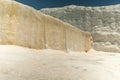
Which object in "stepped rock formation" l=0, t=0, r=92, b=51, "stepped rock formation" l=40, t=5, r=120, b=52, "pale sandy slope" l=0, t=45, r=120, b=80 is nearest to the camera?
"pale sandy slope" l=0, t=45, r=120, b=80

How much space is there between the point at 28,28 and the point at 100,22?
1444cm

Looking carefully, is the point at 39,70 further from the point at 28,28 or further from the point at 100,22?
the point at 100,22

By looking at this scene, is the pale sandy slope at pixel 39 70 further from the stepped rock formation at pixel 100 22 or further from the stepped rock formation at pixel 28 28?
the stepped rock formation at pixel 100 22

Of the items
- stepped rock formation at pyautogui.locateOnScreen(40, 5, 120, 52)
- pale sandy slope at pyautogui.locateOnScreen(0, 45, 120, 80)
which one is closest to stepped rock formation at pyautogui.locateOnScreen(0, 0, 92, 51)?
pale sandy slope at pyautogui.locateOnScreen(0, 45, 120, 80)

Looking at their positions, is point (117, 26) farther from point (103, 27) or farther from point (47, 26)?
point (47, 26)

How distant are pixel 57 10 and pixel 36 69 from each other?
61.7ft

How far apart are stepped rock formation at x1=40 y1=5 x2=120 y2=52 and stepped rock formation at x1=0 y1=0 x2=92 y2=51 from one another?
10.1 metres

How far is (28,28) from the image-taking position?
7.57 meters

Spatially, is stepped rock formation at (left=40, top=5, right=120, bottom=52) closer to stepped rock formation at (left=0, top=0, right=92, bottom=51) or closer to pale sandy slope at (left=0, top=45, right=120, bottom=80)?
stepped rock formation at (left=0, top=0, right=92, bottom=51)

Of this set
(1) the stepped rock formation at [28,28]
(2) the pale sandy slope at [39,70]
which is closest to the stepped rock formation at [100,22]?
(1) the stepped rock formation at [28,28]

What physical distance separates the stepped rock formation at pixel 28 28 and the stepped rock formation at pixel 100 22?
10106 millimetres

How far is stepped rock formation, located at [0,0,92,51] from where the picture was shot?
6641 millimetres

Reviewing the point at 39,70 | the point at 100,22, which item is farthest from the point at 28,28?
the point at 100,22

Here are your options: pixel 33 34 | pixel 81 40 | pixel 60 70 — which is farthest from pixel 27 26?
pixel 81 40
